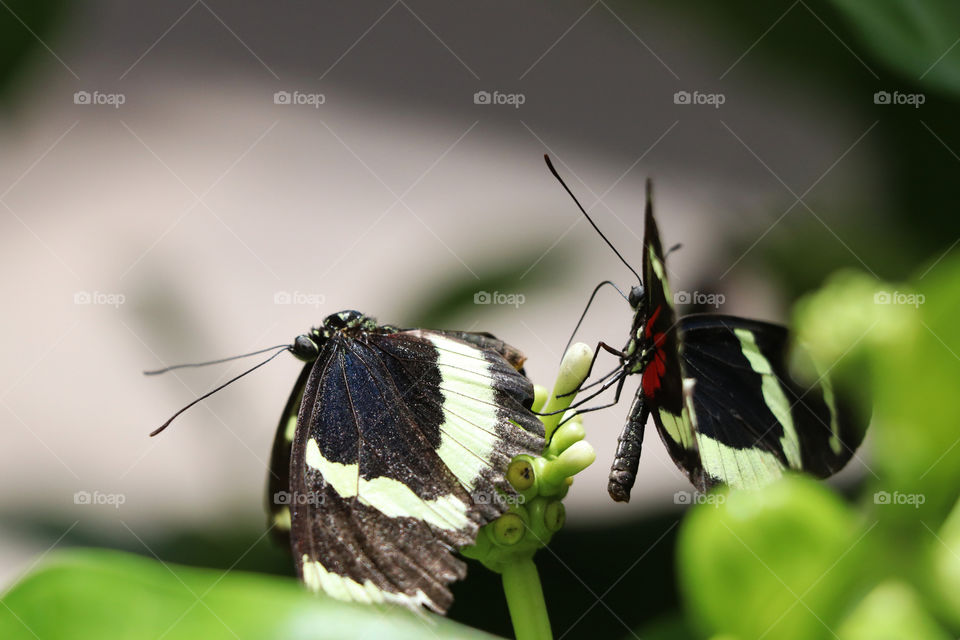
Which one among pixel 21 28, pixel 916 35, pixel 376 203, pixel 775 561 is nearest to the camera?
pixel 775 561

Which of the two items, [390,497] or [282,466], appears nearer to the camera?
[390,497]

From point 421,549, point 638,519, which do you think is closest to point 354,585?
point 421,549

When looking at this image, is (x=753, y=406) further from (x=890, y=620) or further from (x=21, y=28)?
(x=21, y=28)

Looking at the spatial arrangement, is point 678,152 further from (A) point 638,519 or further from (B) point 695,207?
(A) point 638,519

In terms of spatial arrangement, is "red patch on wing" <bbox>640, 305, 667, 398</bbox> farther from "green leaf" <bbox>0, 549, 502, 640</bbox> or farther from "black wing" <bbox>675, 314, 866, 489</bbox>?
"green leaf" <bbox>0, 549, 502, 640</bbox>

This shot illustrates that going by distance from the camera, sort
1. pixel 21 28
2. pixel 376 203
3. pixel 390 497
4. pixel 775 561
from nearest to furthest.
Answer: pixel 390 497 → pixel 775 561 → pixel 21 28 → pixel 376 203

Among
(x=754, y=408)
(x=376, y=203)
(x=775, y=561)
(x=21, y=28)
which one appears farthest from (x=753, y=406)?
(x=21, y=28)
